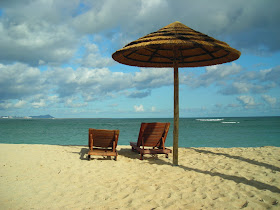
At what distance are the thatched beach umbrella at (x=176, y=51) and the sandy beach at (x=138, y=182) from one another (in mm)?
1168

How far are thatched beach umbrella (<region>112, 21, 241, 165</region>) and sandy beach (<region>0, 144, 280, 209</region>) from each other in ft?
3.83

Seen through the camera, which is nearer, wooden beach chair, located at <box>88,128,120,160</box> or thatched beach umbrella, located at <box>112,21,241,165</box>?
thatched beach umbrella, located at <box>112,21,241,165</box>

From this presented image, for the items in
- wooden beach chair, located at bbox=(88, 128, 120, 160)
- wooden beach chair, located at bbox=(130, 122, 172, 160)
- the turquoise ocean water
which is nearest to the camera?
wooden beach chair, located at bbox=(88, 128, 120, 160)

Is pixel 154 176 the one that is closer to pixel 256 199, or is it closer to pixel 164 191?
pixel 164 191

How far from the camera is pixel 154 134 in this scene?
6426mm

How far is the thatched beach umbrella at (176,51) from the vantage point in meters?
4.72

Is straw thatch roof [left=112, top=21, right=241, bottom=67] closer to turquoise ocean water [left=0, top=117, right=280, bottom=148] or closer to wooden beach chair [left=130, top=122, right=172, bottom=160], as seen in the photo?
wooden beach chair [left=130, top=122, right=172, bottom=160]

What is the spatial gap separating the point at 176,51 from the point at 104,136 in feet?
10.00

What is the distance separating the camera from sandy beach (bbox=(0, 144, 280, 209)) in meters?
3.25

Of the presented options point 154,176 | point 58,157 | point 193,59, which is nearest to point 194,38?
point 193,59

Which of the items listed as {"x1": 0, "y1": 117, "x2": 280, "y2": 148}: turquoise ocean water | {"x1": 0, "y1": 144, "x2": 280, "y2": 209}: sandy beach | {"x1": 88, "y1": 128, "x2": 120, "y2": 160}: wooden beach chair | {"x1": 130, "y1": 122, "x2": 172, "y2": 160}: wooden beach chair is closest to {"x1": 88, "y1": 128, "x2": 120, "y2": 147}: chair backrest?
{"x1": 88, "y1": 128, "x2": 120, "y2": 160}: wooden beach chair

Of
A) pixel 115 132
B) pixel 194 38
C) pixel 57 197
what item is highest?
pixel 194 38

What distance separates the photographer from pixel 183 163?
19.0 ft

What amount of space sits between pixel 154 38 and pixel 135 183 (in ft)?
9.91
